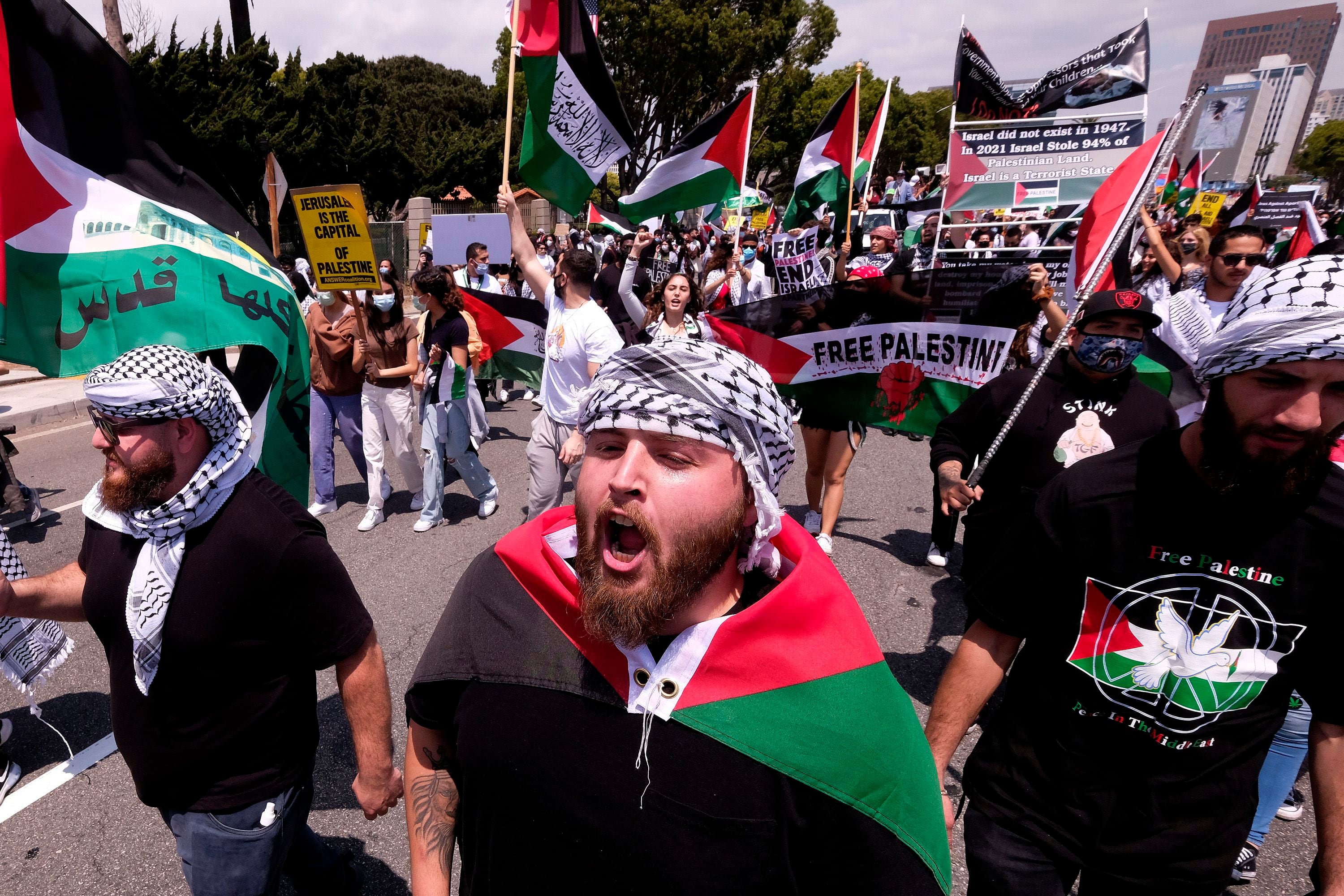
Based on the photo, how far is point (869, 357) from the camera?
458cm

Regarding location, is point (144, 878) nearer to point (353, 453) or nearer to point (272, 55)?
point (353, 453)

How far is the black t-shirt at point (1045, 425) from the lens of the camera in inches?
114

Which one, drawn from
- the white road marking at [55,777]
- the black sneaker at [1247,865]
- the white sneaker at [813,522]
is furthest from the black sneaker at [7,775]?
the black sneaker at [1247,865]

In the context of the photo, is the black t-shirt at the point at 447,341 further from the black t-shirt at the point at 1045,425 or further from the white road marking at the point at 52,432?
the white road marking at the point at 52,432

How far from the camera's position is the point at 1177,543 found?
63.2 inches

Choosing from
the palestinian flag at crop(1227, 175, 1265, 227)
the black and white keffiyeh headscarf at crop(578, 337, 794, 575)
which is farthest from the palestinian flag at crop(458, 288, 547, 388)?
the palestinian flag at crop(1227, 175, 1265, 227)

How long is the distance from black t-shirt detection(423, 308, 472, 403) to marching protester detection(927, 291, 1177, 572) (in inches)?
146

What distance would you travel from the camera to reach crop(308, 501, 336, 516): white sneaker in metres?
6.06

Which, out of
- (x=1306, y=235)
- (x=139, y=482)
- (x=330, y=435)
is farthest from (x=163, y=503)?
(x=1306, y=235)

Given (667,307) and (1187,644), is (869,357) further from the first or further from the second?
(1187,644)

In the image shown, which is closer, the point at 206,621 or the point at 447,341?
the point at 206,621

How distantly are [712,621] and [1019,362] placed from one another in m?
3.40

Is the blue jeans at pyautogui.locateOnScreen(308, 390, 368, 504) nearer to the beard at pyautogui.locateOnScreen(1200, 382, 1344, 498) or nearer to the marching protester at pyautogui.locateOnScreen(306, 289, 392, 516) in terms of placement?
the marching protester at pyautogui.locateOnScreen(306, 289, 392, 516)

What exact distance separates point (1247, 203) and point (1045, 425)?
9611 millimetres
